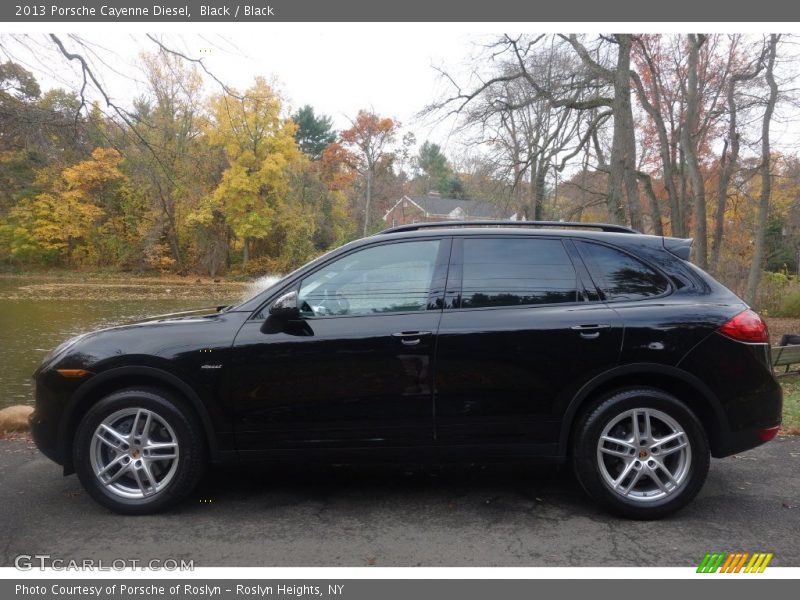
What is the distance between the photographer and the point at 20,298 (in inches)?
1017

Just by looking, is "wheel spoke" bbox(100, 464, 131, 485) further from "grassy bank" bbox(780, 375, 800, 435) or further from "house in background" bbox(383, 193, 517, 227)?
"house in background" bbox(383, 193, 517, 227)

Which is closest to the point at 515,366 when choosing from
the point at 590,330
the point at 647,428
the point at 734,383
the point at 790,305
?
the point at 590,330

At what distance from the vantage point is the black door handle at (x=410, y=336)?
3.66 metres

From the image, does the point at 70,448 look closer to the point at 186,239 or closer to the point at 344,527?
the point at 344,527

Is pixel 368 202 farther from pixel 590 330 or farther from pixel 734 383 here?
pixel 734 383

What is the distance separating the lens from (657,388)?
3770 millimetres

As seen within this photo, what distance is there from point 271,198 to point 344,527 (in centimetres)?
4292

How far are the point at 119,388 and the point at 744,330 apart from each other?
161 inches

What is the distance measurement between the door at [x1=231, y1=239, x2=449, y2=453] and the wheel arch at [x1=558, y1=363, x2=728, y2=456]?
3.02ft

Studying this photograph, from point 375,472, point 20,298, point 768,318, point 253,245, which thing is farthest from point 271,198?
point 375,472

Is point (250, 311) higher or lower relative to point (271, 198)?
lower

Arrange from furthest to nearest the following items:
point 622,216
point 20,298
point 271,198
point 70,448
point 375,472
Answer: point 271,198, point 20,298, point 622,216, point 375,472, point 70,448

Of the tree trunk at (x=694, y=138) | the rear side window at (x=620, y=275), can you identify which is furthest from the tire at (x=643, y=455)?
the tree trunk at (x=694, y=138)

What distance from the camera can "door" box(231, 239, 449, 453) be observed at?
367 centimetres
